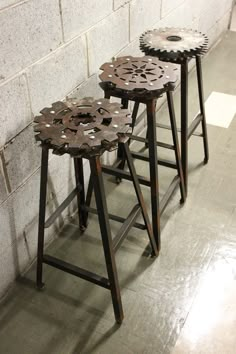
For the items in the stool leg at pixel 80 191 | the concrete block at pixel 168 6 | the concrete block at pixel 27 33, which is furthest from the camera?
the concrete block at pixel 168 6

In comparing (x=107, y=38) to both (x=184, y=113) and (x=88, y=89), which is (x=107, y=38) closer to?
(x=88, y=89)

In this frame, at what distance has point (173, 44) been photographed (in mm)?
1891

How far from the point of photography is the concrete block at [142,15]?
2.28 metres

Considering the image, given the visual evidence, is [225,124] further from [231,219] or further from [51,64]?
[51,64]

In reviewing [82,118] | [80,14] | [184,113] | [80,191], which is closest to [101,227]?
[82,118]

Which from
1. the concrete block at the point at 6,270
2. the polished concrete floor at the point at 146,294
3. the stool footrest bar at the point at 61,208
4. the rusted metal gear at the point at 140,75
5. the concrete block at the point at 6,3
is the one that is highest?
the concrete block at the point at 6,3

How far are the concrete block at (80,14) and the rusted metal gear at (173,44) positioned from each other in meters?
0.25

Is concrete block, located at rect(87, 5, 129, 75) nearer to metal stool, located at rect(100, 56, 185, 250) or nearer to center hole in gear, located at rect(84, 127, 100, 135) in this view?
metal stool, located at rect(100, 56, 185, 250)

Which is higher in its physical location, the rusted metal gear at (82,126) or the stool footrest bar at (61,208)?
the rusted metal gear at (82,126)

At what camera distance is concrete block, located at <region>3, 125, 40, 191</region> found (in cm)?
153

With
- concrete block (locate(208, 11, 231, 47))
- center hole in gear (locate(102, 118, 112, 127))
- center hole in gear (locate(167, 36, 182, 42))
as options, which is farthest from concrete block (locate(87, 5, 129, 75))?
concrete block (locate(208, 11, 231, 47))

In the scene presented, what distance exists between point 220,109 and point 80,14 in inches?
65.7

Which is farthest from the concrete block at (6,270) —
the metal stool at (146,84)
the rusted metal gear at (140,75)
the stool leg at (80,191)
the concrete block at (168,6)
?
the concrete block at (168,6)

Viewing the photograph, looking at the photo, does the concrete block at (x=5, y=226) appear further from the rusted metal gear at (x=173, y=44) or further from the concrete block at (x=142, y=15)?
the concrete block at (x=142, y=15)
